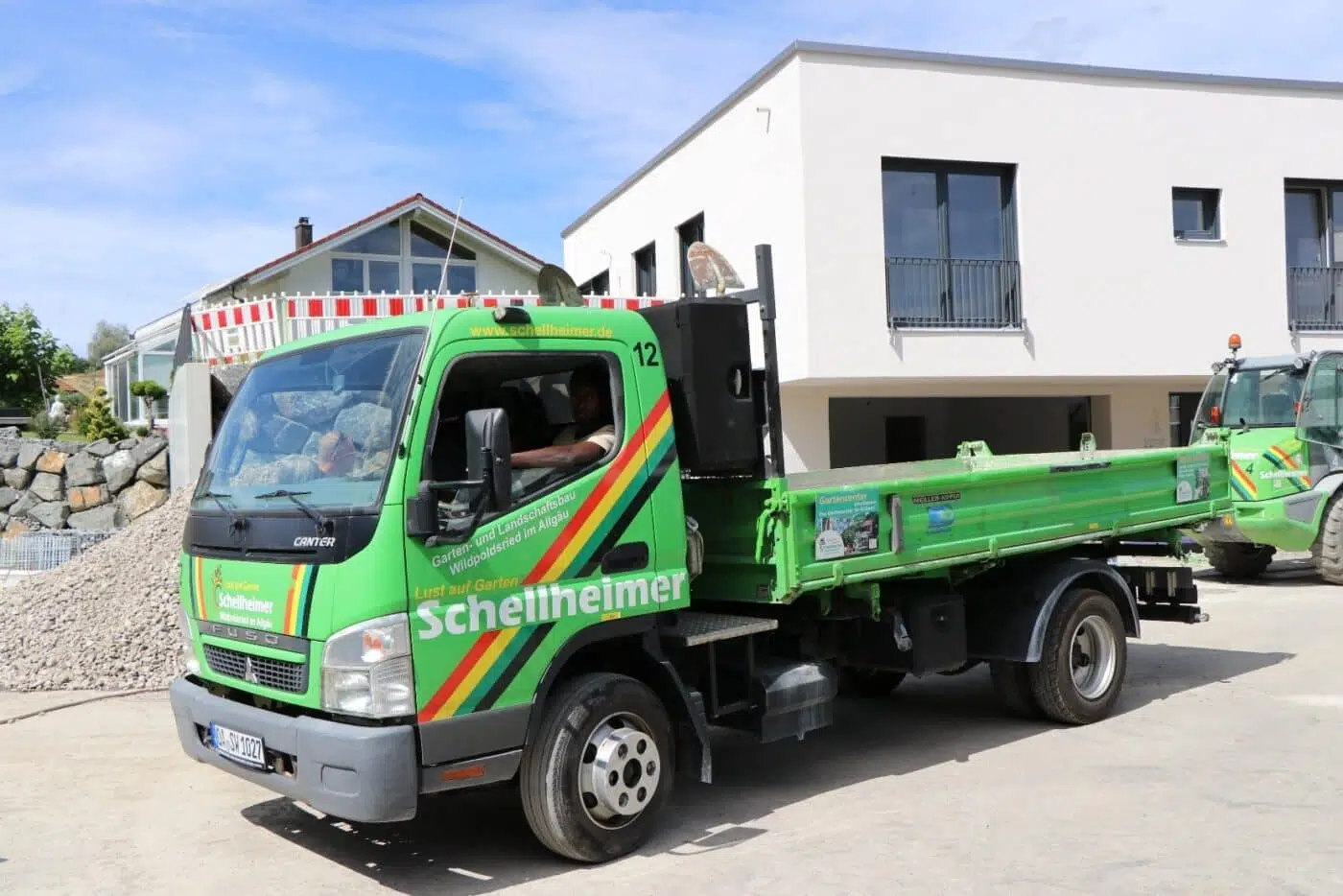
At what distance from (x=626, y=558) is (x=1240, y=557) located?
1211 centimetres

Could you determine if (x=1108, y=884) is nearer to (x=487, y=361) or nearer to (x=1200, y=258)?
(x=487, y=361)

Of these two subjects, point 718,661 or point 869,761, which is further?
point 869,761

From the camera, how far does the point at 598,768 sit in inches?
205

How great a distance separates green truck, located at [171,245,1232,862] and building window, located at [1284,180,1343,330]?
48.3 ft

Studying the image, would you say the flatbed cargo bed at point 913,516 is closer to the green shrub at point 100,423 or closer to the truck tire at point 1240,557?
the truck tire at point 1240,557

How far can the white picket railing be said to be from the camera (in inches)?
527

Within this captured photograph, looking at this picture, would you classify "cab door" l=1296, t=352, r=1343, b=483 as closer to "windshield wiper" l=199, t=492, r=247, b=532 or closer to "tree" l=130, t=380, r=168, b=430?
"windshield wiper" l=199, t=492, r=247, b=532

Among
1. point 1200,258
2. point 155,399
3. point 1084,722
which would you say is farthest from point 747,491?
point 155,399

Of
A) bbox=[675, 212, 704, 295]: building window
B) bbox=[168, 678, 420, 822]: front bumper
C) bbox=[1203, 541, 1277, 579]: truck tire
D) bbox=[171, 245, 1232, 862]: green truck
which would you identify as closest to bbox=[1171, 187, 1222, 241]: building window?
bbox=[1203, 541, 1277, 579]: truck tire

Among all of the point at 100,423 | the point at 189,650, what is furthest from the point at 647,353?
the point at 100,423

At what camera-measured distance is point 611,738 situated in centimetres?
525

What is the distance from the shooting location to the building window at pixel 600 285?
23406mm

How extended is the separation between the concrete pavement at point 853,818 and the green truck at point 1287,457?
544 centimetres

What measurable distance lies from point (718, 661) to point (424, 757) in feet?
5.70
